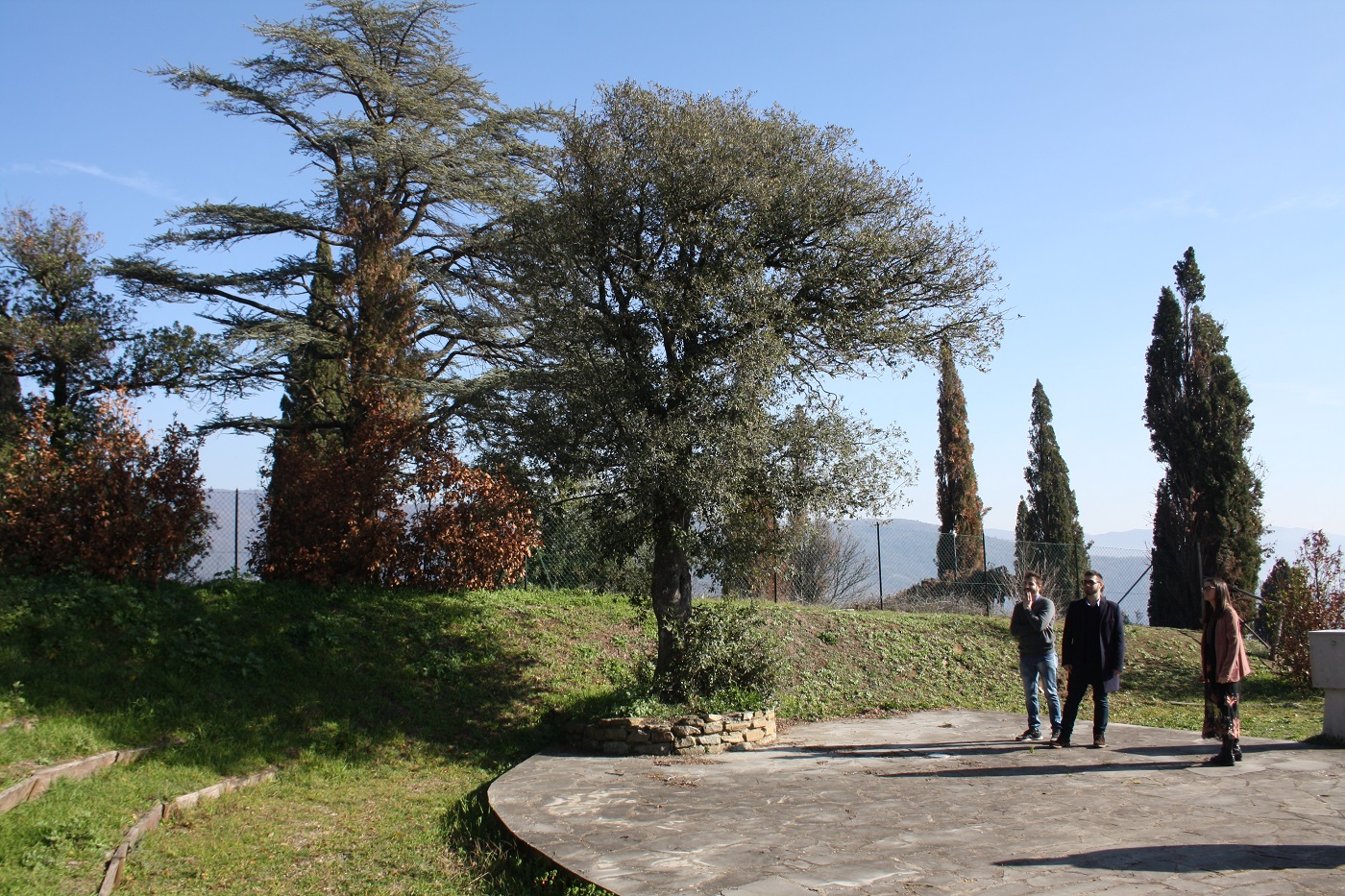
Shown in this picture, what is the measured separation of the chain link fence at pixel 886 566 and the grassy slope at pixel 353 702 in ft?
4.50

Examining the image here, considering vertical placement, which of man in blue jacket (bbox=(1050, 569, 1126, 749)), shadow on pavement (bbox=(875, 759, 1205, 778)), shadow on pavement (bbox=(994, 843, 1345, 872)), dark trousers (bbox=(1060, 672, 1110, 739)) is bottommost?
shadow on pavement (bbox=(875, 759, 1205, 778))

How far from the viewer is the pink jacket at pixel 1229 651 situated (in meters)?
7.56

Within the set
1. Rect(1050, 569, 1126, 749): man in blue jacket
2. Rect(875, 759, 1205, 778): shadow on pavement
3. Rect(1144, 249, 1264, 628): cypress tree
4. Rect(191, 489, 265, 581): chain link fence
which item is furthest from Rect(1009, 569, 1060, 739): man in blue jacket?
Rect(1144, 249, 1264, 628): cypress tree

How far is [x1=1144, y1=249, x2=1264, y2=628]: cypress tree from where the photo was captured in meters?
20.3

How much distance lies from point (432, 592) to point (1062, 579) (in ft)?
50.5

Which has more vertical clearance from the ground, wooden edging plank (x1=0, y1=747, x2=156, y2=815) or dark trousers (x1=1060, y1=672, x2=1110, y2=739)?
dark trousers (x1=1060, y1=672, x2=1110, y2=739)

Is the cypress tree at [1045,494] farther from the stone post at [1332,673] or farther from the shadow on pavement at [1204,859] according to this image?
the shadow on pavement at [1204,859]

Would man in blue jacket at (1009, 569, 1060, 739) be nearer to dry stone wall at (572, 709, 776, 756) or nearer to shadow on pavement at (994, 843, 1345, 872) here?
dry stone wall at (572, 709, 776, 756)

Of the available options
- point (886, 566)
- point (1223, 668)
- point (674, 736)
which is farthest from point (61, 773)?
point (886, 566)

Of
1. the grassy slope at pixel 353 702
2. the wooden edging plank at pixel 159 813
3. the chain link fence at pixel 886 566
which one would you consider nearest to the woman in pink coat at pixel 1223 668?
the grassy slope at pixel 353 702

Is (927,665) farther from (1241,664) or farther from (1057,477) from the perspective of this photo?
(1057,477)

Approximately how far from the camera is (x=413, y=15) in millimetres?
18406

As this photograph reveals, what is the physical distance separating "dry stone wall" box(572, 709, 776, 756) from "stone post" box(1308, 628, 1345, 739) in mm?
5518

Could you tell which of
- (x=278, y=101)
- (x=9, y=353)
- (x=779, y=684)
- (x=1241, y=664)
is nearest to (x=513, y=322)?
(x=278, y=101)
